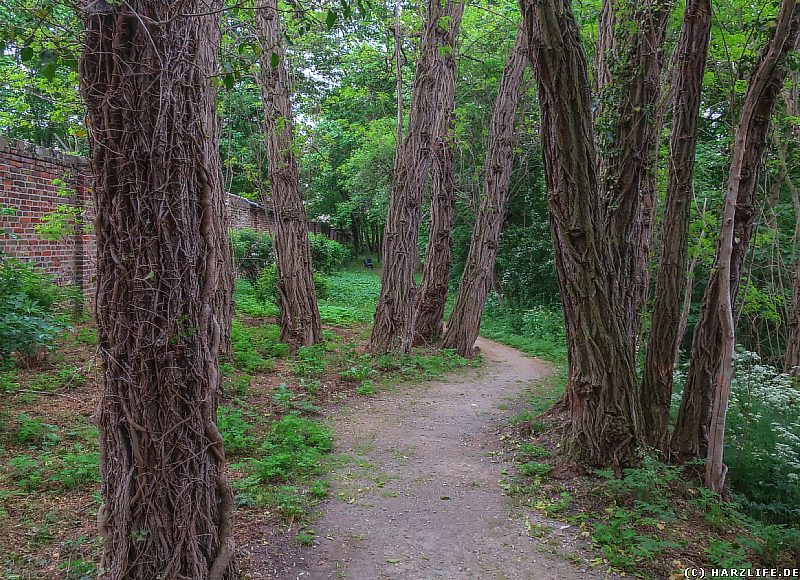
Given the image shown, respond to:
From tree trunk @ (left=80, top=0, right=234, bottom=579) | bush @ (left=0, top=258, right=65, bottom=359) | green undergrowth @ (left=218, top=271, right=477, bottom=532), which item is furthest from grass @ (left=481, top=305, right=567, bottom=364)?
tree trunk @ (left=80, top=0, right=234, bottom=579)

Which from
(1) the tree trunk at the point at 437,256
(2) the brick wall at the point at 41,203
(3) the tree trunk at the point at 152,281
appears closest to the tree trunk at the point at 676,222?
(3) the tree trunk at the point at 152,281

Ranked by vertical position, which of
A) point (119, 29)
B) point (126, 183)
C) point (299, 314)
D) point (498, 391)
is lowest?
point (498, 391)

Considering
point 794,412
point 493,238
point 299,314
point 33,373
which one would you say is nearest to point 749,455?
point 794,412

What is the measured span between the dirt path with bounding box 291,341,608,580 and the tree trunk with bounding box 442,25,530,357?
137 inches

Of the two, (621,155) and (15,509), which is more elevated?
(621,155)

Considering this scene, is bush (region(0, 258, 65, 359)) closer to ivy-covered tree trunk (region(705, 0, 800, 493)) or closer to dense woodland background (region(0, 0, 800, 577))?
dense woodland background (region(0, 0, 800, 577))

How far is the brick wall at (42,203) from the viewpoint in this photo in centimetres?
789

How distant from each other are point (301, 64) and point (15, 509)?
9902mm

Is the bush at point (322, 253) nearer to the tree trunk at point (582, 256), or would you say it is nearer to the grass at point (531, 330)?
the grass at point (531, 330)

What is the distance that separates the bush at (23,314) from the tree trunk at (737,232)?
6.58 m

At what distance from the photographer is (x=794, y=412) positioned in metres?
6.44

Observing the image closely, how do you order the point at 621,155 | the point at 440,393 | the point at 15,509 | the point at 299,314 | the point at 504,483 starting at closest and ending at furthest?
the point at 15,509 < the point at 504,483 < the point at 621,155 < the point at 440,393 < the point at 299,314

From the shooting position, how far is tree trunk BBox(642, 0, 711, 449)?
496 cm

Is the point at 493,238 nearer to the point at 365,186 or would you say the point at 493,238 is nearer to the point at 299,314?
the point at 299,314
